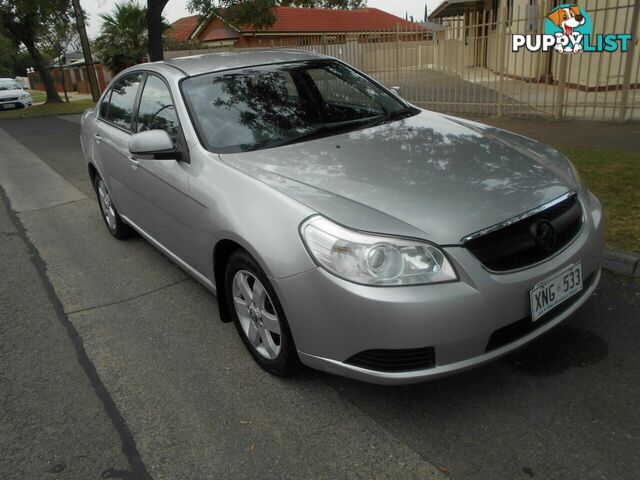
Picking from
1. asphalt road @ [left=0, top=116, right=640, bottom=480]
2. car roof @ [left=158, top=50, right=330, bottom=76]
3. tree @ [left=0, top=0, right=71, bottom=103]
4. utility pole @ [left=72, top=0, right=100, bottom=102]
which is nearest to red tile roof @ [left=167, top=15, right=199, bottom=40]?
tree @ [left=0, top=0, right=71, bottom=103]

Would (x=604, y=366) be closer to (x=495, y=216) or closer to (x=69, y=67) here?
(x=495, y=216)

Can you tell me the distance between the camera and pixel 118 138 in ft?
14.5

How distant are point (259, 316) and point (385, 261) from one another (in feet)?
2.89

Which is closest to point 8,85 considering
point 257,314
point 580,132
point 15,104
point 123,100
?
point 15,104

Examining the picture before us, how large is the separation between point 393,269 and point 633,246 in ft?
8.16

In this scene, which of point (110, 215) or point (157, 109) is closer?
point (157, 109)

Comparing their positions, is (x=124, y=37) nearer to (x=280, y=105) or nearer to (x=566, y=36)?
(x=566, y=36)

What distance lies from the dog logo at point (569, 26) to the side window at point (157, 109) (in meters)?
8.42

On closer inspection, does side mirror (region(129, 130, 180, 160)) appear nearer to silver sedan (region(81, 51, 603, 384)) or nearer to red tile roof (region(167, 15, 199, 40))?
silver sedan (region(81, 51, 603, 384))

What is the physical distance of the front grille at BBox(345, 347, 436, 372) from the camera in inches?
88.7

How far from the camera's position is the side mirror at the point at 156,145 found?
3209 millimetres

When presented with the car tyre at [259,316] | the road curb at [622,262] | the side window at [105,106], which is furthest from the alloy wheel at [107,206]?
the road curb at [622,262]

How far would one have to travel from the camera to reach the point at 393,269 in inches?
88.0

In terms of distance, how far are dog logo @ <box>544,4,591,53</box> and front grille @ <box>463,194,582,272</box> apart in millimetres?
8616
